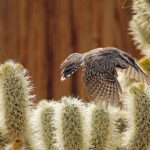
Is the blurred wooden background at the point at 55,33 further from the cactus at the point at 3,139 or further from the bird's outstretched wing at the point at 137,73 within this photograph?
the cactus at the point at 3,139

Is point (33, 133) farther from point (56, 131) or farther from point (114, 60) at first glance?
point (114, 60)

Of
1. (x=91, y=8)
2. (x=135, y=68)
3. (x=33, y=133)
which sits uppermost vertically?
(x=91, y=8)

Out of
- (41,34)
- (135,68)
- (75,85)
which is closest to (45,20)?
(41,34)

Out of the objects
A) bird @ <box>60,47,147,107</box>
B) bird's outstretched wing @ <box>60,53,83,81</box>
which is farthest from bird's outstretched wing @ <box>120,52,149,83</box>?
bird's outstretched wing @ <box>60,53,83,81</box>

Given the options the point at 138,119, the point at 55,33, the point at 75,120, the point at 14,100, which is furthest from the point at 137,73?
the point at 55,33

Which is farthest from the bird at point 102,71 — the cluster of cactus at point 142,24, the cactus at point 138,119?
the cluster of cactus at point 142,24

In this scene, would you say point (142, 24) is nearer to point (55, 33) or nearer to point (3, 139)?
point (3, 139)

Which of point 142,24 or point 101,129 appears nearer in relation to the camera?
point 101,129
